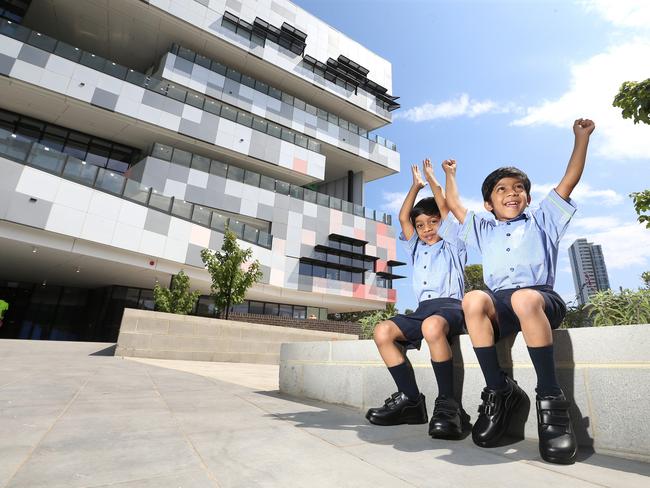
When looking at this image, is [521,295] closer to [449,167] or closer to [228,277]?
[449,167]

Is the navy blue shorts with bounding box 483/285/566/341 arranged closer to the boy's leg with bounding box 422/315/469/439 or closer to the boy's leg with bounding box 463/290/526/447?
the boy's leg with bounding box 463/290/526/447

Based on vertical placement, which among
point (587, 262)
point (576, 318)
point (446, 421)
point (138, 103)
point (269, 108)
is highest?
point (587, 262)

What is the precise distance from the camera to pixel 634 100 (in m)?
5.27

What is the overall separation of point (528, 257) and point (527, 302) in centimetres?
43

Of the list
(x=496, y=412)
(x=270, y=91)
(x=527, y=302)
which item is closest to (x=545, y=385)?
(x=496, y=412)

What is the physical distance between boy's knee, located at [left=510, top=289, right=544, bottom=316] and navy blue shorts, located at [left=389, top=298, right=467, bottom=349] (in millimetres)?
627

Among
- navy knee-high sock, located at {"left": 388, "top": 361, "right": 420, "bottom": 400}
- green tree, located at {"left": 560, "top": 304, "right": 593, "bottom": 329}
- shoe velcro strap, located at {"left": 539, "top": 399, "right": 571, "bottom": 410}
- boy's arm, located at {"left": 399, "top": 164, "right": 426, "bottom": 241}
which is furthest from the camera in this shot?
green tree, located at {"left": 560, "top": 304, "right": 593, "bottom": 329}

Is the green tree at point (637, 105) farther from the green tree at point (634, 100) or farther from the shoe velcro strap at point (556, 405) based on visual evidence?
the shoe velcro strap at point (556, 405)

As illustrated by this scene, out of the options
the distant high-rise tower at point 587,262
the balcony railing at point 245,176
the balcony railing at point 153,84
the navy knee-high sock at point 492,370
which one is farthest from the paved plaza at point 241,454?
the distant high-rise tower at point 587,262

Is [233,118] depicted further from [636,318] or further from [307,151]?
[636,318]

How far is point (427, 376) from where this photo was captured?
275 cm

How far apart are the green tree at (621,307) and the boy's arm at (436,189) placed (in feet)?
9.06

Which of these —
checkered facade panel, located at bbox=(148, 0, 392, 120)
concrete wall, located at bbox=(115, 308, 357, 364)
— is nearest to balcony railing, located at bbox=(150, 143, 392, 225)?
checkered facade panel, located at bbox=(148, 0, 392, 120)

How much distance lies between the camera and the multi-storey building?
12852 mm
